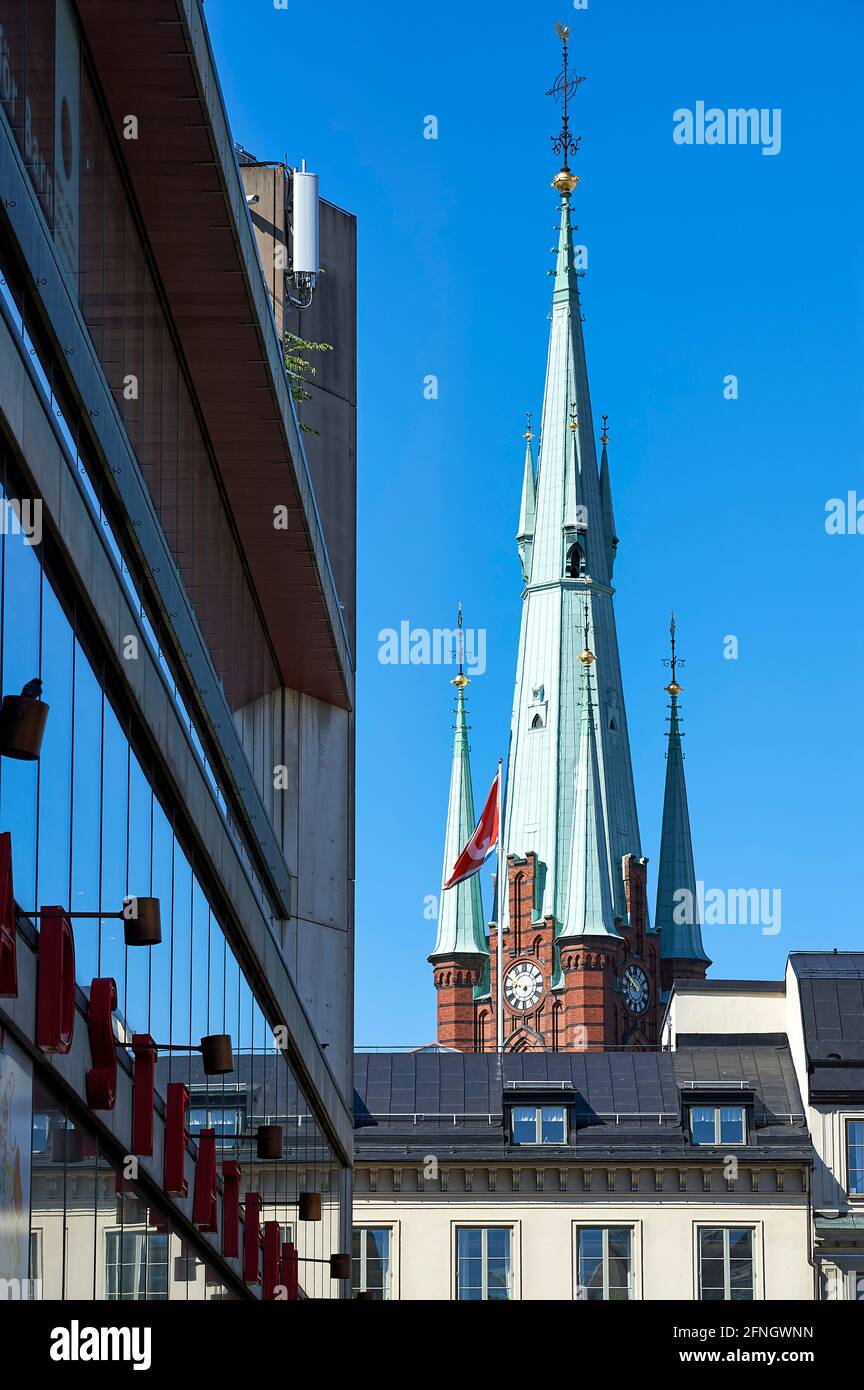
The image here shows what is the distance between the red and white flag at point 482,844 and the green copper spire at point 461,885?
83964 mm

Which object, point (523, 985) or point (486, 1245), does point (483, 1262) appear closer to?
point (486, 1245)

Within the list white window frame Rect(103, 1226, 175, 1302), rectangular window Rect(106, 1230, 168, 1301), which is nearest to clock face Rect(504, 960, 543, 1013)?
white window frame Rect(103, 1226, 175, 1302)

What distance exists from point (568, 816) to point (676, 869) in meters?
12.0

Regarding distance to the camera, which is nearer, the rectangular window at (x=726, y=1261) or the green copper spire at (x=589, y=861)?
the rectangular window at (x=726, y=1261)

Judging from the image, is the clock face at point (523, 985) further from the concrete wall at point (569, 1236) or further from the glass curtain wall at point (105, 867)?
the glass curtain wall at point (105, 867)

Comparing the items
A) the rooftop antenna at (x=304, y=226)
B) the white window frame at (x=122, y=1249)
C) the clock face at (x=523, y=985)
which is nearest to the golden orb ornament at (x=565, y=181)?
the clock face at (x=523, y=985)

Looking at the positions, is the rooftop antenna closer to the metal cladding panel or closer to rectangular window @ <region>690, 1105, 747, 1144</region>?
the metal cladding panel

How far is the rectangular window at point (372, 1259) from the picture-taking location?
220 feet

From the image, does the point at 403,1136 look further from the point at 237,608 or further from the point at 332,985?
the point at 237,608

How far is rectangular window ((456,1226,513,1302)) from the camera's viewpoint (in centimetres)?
6750

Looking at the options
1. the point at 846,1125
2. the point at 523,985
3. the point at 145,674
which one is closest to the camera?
the point at 145,674

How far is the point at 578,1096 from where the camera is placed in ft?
234

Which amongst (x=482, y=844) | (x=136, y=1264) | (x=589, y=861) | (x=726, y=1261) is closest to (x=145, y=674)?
(x=136, y=1264)
